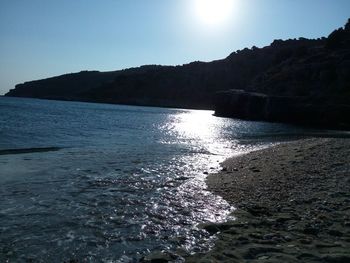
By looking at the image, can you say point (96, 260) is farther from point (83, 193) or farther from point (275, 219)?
point (83, 193)

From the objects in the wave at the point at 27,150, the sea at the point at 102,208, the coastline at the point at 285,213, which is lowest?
the wave at the point at 27,150

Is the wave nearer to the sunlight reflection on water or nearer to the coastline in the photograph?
the sunlight reflection on water

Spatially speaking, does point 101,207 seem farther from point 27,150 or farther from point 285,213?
point 27,150

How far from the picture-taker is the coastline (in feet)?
29.2

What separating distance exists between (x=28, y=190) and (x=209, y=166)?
436 inches

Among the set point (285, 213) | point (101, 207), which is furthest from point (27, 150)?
point (285, 213)

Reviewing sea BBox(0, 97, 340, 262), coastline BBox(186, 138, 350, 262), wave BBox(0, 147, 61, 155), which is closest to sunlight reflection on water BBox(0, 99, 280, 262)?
sea BBox(0, 97, 340, 262)

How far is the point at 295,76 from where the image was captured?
108 meters

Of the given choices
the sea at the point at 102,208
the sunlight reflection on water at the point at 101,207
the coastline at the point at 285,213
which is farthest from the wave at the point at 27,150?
the coastline at the point at 285,213

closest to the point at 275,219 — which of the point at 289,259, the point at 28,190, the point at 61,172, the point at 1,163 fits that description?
the point at 289,259

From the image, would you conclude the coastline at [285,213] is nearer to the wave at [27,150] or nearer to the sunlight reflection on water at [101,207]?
the sunlight reflection on water at [101,207]

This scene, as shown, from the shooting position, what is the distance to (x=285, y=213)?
11977 millimetres

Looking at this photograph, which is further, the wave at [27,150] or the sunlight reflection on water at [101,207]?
the wave at [27,150]

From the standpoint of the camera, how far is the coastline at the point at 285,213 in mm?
8906
